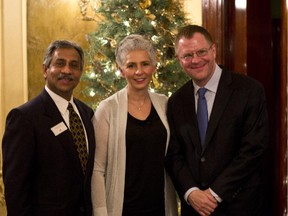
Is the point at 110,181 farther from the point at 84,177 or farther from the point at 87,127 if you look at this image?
the point at 87,127

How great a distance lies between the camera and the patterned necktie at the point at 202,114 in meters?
2.27

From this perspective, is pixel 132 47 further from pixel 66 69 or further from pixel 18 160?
pixel 18 160

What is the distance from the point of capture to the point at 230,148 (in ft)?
7.16

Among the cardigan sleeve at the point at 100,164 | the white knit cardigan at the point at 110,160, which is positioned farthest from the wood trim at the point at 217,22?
the cardigan sleeve at the point at 100,164

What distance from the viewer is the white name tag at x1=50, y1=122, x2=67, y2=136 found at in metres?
2.13

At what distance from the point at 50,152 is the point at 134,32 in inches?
89.5

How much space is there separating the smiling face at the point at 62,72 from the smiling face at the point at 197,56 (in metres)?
0.60

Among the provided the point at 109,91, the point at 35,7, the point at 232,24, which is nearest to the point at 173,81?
the point at 109,91

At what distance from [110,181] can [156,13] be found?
234 cm

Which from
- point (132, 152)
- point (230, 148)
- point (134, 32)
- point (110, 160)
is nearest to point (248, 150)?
point (230, 148)

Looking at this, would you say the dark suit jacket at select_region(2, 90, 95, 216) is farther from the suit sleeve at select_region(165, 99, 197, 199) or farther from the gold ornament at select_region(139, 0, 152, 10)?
the gold ornament at select_region(139, 0, 152, 10)

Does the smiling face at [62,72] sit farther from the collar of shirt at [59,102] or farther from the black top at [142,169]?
the black top at [142,169]

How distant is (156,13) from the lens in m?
4.22

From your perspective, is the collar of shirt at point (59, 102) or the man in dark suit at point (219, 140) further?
the collar of shirt at point (59, 102)
